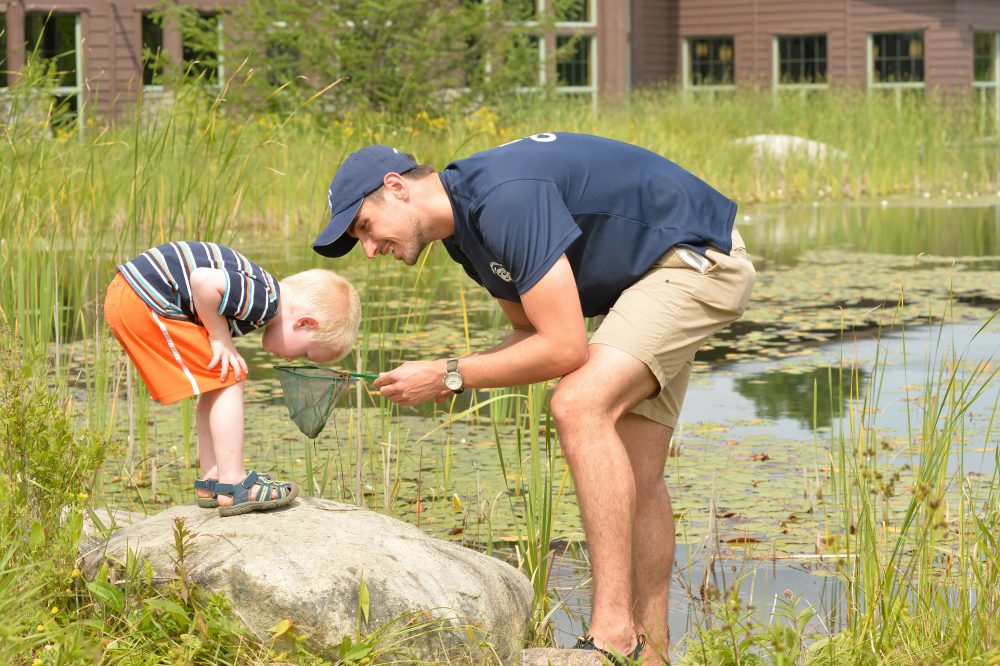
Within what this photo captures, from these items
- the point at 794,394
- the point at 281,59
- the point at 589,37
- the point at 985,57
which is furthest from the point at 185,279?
the point at 985,57

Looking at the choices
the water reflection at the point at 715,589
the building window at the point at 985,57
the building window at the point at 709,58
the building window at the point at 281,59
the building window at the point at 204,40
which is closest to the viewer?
the water reflection at the point at 715,589

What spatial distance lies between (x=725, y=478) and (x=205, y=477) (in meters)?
2.00

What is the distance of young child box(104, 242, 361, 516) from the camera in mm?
3355

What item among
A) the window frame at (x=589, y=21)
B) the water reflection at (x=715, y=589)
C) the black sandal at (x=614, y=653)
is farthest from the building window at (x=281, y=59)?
the black sandal at (x=614, y=653)

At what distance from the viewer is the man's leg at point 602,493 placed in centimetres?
311

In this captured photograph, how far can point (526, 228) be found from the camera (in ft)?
9.96

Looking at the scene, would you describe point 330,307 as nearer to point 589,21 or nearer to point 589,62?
point 589,62

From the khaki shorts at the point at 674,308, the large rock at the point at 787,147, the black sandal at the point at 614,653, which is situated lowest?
the black sandal at the point at 614,653

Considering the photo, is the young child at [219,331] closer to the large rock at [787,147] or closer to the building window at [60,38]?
the large rock at [787,147]

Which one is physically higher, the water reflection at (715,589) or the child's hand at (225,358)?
the child's hand at (225,358)

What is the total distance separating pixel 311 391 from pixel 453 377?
0.36m

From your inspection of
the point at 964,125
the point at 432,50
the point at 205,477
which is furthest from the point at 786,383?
the point at 964,125

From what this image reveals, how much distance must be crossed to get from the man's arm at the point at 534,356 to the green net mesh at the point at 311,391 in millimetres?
130

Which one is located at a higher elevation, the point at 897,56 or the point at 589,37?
the point at 589,37
